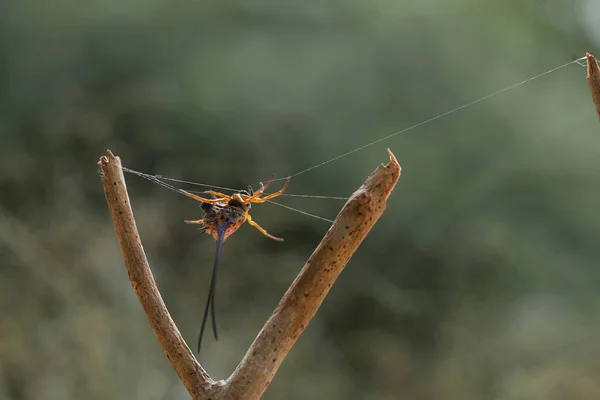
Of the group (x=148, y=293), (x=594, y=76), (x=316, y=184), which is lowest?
(x=148, y=293)

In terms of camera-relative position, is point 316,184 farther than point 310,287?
Yes

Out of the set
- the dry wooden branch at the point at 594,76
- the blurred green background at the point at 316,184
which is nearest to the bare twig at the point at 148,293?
the dry wooden branch at the point at 594,76

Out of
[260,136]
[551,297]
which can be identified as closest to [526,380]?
[551,297]

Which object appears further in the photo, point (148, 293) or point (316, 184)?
point (316, 184)

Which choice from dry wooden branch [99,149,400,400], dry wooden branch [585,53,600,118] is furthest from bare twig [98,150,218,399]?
dry wooden branch [585,53,600,118]

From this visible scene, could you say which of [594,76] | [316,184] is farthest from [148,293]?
[316,184]

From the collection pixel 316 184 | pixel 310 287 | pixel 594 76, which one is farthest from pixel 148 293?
pixel 316 184

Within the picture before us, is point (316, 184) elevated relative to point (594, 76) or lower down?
elevated

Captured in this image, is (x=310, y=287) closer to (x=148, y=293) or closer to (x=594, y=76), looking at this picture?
(x=148, y=293)
